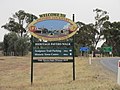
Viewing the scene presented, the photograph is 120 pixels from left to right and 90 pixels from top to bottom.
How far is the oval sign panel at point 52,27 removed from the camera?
1741 cm

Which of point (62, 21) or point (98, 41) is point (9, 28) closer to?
point (98, 41)

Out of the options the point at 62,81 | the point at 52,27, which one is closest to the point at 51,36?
the point at 52,27

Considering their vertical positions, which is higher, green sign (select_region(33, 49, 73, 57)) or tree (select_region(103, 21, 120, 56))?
tree (select_region(103, 21, 120, 56))

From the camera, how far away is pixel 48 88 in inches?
577

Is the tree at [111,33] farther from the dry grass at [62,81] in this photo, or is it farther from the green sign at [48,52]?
the green sign at [48,52]

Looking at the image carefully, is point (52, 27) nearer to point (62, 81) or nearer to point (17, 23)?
point (62, 81)

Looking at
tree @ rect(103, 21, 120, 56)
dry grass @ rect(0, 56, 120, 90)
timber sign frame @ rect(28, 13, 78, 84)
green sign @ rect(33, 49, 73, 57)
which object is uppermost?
tree @ rect(103, 21, 120, 56)

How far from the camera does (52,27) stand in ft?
57.5

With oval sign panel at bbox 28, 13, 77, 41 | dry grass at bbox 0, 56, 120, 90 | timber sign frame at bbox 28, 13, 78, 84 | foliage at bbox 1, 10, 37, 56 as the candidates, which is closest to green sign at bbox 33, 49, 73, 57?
timber sign frame at bbox 28, 13, 78, 84

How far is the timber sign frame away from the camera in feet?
57.2

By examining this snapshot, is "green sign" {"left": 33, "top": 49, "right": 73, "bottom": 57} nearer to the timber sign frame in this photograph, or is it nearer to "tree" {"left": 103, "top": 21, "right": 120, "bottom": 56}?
the timber sign frame

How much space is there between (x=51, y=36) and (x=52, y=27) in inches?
18.1

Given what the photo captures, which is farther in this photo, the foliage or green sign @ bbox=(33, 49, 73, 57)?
the foliage

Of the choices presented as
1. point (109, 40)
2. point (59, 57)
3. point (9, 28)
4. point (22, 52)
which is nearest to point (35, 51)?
point (59, 57)
